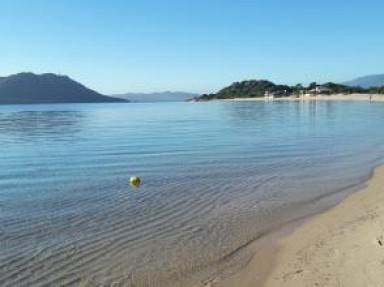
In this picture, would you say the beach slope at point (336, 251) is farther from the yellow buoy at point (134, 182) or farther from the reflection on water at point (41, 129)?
the reflection on water at point (41, 129)

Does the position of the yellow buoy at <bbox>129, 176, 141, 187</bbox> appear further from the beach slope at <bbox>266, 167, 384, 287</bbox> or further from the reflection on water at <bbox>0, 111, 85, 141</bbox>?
the reflection on water at <bbox>0, 111, 85, 141</bbox>

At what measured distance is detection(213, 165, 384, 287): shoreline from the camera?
9.13 meters

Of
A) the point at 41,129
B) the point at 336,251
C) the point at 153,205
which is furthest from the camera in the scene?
the point at 41,129

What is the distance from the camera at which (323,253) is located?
10570 mm

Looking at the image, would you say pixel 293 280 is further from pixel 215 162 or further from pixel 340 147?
pixel 340 147

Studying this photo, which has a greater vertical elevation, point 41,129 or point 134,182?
point 134,182

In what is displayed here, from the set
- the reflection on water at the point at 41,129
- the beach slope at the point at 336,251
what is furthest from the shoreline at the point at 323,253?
the reflection on water at the point at 41,129

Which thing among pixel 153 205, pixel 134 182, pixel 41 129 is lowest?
pixel 41 129

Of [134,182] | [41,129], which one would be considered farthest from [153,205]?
[41,129]

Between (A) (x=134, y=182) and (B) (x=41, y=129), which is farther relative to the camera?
(B) (x=41, y=129)

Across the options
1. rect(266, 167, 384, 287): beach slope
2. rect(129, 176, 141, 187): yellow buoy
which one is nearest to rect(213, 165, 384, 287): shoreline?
rect(266, 167, 384, 287): beach slope

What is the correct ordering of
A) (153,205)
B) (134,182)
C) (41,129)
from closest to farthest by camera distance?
(153,205) < (134,182) < (41,129)

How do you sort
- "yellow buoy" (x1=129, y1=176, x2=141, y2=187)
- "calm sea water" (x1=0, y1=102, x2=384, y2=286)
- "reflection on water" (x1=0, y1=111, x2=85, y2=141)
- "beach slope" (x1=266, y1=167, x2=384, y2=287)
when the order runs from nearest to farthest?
1. "beach slope" (x1=266, y1=167, x2=384, y2=287)
2. "calm sea water" (x1=0, y1=102, x2=384, y2=286)
3. "yellow buoy" (x1=129, y1=176, x2=141, y2=187)
4. "reflection on water" (x1=0, y1=111, x2=85, y2=141)

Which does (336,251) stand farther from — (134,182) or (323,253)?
(134,182)
